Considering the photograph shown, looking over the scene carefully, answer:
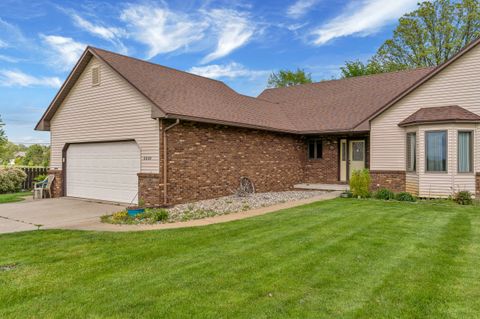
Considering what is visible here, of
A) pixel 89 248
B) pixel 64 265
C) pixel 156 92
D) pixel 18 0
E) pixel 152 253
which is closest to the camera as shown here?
pixel 64 265

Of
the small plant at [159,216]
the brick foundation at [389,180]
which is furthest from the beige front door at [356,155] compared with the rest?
the small plant at [159,216]

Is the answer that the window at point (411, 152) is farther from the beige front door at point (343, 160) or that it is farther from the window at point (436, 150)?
the beige front door at point (343, 160)

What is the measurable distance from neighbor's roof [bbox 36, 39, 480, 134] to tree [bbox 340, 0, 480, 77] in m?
15.1

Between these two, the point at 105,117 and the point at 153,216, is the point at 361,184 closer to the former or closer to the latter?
the point at 153,216

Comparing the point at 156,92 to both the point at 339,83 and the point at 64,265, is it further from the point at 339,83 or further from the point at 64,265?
the point at 339,83

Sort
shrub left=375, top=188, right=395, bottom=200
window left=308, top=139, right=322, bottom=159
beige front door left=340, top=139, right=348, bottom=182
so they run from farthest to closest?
window left=308, top=139, right=322, bottom=159, beige front door left=340, top=139, right=348, bottom=182, shrub left=375, top=188, right=395, bottom=200

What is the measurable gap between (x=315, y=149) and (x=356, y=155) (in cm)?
221

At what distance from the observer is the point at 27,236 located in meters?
7.46

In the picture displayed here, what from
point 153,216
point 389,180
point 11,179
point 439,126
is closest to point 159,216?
point 153,216

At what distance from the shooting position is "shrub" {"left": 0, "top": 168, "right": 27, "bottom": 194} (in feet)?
58.9

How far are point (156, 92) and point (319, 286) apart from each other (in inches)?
381

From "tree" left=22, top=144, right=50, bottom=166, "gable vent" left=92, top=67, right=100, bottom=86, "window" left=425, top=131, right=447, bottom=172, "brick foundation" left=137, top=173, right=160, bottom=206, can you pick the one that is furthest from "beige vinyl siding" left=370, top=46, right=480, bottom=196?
"tree" left=22, top=144, right=50, bottom=166

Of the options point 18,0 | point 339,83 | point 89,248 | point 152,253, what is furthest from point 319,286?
point 339,83

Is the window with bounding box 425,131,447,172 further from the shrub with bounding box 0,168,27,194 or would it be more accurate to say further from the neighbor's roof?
the shrub with bounding box 0,168,27,194
